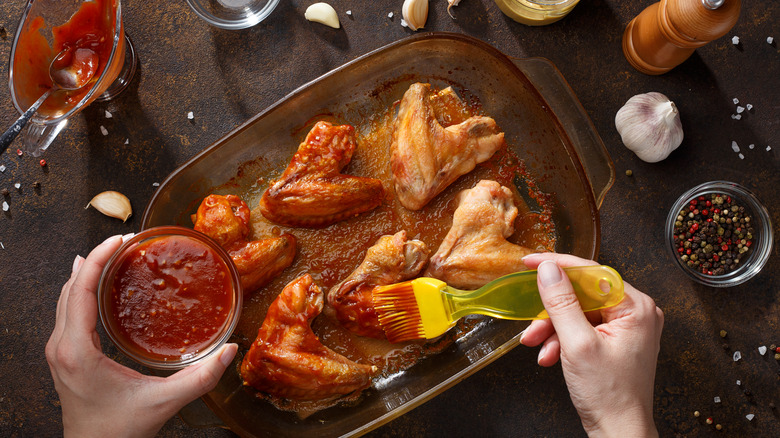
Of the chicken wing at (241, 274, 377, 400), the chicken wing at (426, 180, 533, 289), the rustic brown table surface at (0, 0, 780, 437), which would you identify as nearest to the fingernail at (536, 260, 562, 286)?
the chicken wing at (426, 180, 533, 289)

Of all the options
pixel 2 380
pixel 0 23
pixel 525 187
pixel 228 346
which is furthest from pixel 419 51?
pixel 2 380

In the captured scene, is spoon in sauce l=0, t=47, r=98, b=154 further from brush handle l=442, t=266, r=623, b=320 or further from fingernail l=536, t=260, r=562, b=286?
fingernail l=536, t=260, r=562, b=286

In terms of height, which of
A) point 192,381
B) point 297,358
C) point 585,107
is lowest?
point 297,358

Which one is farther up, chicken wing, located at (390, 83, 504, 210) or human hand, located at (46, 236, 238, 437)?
chicken wing, located at (390, 83, 504, 210)

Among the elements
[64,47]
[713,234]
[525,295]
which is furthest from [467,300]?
[64,47]

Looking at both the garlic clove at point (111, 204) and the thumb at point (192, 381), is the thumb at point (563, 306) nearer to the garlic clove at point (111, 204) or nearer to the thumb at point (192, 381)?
the thumb at point (192, 381)

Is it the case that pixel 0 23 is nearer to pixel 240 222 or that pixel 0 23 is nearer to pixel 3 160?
pixel 3 160

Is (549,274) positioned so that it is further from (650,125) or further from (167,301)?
(167,301)
